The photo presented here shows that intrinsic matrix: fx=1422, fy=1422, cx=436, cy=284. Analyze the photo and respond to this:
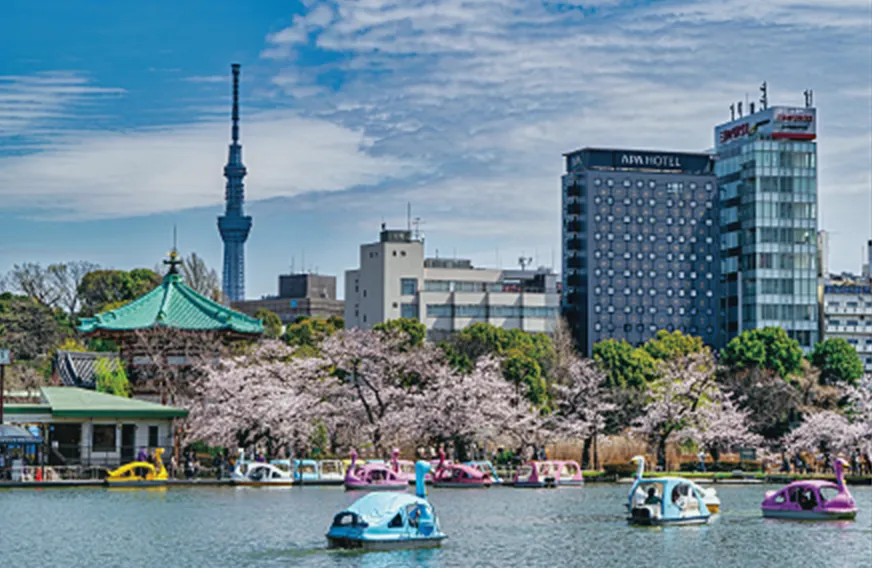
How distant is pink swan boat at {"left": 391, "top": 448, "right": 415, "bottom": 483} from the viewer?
80.4 m

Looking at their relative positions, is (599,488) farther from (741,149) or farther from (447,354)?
(741,149)

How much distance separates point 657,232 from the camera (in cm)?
16612

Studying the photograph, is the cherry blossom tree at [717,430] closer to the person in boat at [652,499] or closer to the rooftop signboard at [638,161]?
the person in boat at [652,499]

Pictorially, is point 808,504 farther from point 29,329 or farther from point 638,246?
point 638,246

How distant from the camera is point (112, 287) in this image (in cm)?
16700

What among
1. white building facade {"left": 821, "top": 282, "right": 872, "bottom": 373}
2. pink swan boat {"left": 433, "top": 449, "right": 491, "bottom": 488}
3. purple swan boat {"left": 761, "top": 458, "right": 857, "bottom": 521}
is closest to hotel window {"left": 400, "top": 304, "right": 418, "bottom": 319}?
white building facade {"left": 821, "top": 282, "right": 872, "bottom": 373}

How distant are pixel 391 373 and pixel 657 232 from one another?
7474cm

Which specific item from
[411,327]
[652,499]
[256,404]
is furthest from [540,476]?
[411,327]

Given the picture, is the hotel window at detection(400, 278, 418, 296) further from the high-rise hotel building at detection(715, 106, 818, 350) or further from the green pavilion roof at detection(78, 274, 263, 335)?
the green pavilion roof at detection(78, 274, 263, 335)

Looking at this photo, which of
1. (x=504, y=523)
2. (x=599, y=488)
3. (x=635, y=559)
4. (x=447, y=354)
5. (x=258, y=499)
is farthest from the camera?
(x=447, y=354)

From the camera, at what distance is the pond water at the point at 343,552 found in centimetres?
4744

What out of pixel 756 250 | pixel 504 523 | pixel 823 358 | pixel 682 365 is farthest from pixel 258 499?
pixel 756 250

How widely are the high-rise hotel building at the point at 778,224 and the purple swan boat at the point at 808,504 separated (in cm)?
9588

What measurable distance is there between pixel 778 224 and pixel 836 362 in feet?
71.8
